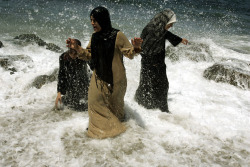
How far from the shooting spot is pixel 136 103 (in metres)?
4.38

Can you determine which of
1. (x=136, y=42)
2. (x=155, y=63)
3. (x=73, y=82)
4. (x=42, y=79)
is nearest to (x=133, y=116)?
(x=155, y=63)

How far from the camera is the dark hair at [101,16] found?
101 inches

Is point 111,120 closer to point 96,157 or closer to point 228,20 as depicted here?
point 96,157

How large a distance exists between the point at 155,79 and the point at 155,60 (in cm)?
33

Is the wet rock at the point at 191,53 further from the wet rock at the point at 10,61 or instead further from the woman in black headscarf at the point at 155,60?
the wet rock at the point at 10,61

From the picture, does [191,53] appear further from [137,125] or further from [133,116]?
[137,125]

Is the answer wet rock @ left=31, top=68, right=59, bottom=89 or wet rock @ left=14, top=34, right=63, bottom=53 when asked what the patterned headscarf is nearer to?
wet rock @ left=31, top=68, right=59, bottom=89

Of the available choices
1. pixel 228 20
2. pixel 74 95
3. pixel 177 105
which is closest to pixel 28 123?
pixel 74 95

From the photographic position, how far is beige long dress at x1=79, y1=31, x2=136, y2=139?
2869 mm

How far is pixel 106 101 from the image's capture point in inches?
118

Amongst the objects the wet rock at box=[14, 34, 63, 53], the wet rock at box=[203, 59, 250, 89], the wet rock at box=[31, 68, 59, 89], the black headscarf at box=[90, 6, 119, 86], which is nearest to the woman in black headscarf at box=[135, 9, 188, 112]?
the black headscarf at box=[90, 6, 119, 86]

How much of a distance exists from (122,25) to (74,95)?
11.5 metres

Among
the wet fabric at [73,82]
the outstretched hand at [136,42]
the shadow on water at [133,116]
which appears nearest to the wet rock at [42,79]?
the wet fabric at [73,82]

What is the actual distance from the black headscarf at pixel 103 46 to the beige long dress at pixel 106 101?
6cm
